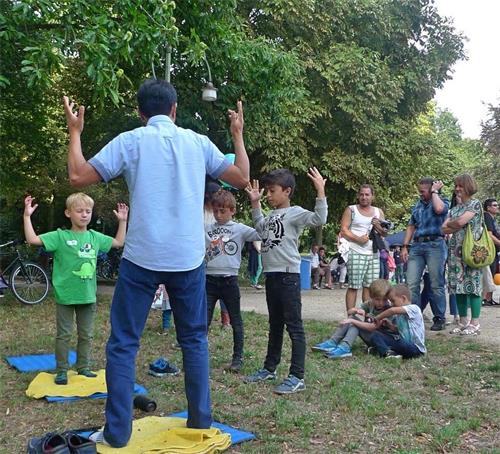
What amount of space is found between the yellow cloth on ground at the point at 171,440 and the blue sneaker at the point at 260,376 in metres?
1.32

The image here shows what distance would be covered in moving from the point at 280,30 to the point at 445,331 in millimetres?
11264

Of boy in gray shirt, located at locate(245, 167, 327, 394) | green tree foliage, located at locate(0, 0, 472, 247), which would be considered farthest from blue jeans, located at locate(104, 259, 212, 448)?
green tree foliage, located at locate(0, 0, 472, 247)

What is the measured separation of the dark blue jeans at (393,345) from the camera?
19.2 feet

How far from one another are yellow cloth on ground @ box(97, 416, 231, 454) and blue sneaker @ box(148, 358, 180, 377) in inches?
58.8

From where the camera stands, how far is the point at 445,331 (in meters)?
7.45

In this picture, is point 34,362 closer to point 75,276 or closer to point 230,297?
point 75,276

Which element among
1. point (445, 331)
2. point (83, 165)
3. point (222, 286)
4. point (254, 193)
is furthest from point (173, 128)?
point (445, 331)

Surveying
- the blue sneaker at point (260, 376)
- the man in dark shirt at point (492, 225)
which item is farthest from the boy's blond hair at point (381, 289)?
the man in dark shirt at point (492, 225)

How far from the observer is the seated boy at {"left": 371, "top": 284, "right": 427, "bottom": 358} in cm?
588

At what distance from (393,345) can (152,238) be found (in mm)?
3387

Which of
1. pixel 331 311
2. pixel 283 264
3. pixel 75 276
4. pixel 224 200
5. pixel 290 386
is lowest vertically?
pixel 290 386

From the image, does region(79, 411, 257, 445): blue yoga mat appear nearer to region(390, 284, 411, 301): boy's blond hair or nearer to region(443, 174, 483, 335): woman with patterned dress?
region(390, 284, 411, 301): boy's blond hair

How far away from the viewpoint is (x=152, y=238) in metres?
3.37

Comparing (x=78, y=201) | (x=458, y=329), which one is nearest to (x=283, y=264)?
(x=78, y=201)
